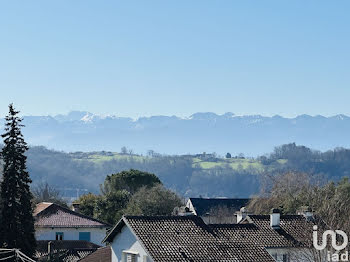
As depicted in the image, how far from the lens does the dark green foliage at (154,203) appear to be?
295ft

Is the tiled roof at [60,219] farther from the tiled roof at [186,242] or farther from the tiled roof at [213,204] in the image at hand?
the tiled roof at [213,204]

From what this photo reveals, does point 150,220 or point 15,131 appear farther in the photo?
point 15,131

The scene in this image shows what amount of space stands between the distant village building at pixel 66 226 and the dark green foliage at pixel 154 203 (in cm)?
1618

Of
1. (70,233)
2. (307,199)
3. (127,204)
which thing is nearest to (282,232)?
(307,199)

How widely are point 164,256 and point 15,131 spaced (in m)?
12.6

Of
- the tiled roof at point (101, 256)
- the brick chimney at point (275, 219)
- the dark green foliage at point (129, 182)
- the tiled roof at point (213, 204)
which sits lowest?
the tiled roof at point (101, 256)

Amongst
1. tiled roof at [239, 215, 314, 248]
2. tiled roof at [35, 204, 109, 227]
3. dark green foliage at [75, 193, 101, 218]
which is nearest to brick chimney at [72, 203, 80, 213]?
dark green foliage at [75, 193, 101, 218]

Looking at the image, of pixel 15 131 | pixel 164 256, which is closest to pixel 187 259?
pixel 164 256

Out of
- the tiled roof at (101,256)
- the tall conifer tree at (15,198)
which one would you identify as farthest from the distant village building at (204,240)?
the tiled roof at (101,256)

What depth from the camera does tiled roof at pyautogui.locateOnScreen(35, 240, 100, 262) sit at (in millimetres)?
52969

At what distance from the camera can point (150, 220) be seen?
42.5 m

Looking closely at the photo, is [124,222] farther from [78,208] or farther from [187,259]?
[78,208]

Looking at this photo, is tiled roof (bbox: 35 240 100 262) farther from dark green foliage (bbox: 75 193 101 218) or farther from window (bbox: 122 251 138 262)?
dark green foliage (bbox: 75 193 101 218)

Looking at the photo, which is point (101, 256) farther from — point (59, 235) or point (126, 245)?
point (59, 235)
